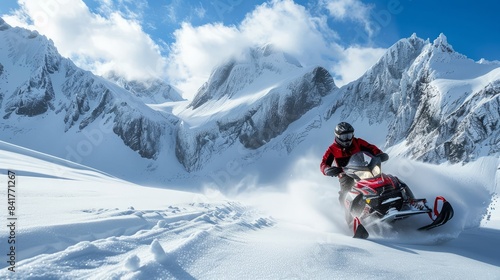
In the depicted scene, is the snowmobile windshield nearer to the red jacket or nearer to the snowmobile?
the snowmobile

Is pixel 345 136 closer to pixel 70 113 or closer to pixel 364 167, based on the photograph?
pixel 364 167

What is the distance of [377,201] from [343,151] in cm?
214

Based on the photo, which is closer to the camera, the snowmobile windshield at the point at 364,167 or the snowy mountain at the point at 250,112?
the snowmobile windshield at the point at 364,167

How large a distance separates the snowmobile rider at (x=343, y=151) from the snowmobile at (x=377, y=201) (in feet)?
1.29

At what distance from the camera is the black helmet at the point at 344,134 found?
758cm

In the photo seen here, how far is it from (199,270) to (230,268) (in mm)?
324

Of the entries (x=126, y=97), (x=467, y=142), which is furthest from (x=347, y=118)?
(x=126, y=97)

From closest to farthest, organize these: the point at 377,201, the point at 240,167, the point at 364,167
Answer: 1. the point at 377,201
2. the point at 364,167
3. the point at 240,167

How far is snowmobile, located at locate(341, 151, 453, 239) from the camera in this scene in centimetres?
572

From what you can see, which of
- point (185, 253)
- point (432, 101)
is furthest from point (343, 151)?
point (432, 101)

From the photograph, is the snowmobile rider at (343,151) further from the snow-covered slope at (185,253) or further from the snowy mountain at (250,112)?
the snowy mountain at (250,112)

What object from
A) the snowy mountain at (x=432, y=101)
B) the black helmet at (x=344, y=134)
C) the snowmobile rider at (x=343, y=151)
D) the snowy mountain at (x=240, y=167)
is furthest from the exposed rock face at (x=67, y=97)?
the black helmet at (x=344, y=134)

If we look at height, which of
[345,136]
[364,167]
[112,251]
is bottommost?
[112,251]

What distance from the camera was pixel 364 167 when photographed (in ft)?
21.8
